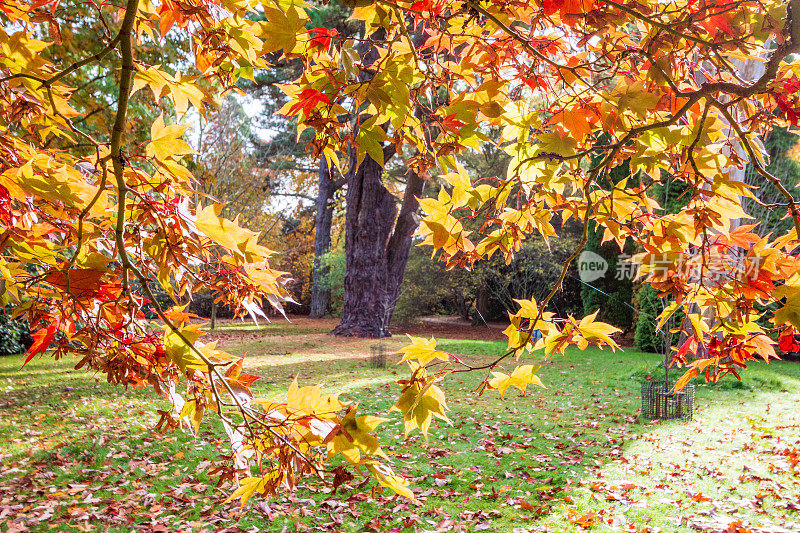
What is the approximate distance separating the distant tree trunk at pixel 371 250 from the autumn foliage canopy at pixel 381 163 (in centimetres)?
1047

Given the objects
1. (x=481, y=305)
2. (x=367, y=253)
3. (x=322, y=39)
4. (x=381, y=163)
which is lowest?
(x=481, y=305)

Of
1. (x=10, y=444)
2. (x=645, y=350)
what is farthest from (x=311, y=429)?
(x=645, y=350)

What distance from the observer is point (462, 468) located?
4.24 meters

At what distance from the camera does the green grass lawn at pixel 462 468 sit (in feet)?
10.6

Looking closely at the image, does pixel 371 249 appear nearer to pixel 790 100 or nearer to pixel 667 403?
pixel 667 403

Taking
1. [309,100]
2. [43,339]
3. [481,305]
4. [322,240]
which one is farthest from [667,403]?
[322,240]

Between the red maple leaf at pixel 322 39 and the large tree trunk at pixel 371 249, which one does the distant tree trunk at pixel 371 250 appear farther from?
the red maple leaf at pixel 322 39

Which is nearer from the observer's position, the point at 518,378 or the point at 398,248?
the point at 518,378

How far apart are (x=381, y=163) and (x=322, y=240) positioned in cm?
1894

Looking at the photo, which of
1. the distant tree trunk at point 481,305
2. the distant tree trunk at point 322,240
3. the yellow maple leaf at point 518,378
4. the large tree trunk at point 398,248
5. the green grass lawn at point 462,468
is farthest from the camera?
the distant tree trunk at point 322,240

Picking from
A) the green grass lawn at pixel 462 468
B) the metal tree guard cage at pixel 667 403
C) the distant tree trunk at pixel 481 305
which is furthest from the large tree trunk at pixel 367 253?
the metal tree guard cage at pixel 667 403

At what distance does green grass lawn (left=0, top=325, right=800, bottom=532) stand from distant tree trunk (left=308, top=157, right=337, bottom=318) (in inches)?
490

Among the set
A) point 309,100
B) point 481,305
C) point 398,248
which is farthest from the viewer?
point 481,305

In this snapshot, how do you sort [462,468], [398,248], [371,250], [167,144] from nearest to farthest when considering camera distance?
1. [167,144]
2. [462,468]
3. [371,250]
4. [398,248]
